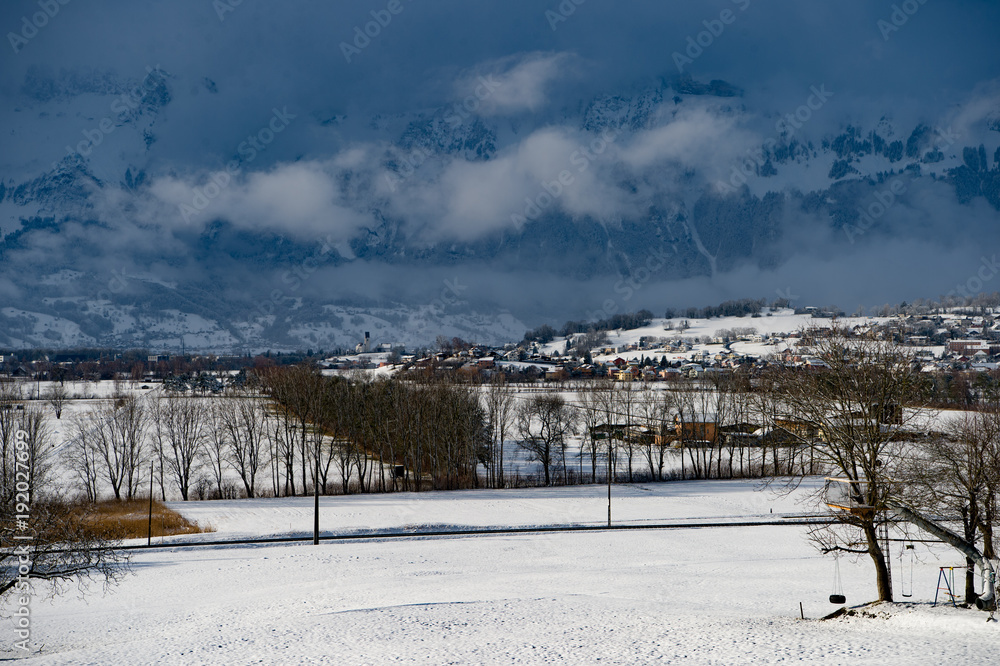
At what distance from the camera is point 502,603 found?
2322 cm

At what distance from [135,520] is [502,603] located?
33713 millimetres

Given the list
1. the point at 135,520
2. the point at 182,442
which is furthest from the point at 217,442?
the point at 135,520

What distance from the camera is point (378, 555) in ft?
116

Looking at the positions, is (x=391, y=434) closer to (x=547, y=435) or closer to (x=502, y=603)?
(x=547, y=435)

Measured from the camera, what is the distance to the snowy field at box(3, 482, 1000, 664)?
55.6 ft

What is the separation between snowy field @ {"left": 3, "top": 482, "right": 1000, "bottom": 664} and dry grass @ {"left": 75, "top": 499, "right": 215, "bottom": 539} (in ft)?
6.36

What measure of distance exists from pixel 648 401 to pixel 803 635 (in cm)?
6412

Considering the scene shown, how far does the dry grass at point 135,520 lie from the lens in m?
42.1

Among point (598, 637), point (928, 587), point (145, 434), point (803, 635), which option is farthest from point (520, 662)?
point (145, 434)

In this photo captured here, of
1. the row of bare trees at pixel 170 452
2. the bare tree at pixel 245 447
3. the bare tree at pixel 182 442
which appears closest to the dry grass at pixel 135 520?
the row of bare trees at pixel 170 452
